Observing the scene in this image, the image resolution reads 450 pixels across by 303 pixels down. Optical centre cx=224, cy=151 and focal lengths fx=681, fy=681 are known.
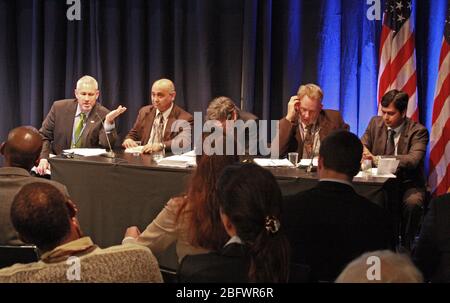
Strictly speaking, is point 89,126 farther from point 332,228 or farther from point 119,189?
point 332,228

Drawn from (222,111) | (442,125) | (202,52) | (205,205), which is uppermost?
(202,52)

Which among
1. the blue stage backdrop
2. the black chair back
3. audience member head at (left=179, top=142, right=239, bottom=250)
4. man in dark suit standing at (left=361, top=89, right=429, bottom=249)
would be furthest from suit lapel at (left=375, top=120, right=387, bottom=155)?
the black chair back

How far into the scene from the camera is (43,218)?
1.96 metres

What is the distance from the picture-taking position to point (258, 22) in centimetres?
606

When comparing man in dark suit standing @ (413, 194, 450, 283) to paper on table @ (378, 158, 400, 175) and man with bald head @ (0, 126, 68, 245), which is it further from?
man with bald head @ (0, 126, 68, 245)

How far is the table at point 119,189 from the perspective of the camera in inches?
163

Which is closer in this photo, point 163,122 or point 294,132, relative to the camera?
point 294,132

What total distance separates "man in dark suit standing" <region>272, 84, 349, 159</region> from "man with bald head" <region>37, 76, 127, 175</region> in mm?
1436

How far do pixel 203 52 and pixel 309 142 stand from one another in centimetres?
191

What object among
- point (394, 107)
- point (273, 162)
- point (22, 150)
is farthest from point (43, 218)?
point (394, 107)

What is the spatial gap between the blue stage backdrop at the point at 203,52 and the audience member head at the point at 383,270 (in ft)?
13.8

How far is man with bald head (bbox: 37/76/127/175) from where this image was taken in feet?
17.4

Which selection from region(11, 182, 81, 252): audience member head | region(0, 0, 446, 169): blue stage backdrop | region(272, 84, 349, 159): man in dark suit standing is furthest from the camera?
region(0, 0, 446, 169): blue stage backdrop
